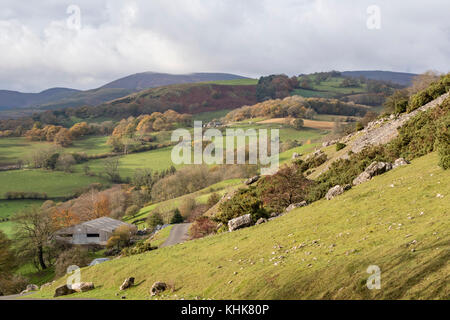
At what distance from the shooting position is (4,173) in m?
106

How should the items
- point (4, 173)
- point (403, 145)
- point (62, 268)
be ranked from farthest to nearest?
point (4, 173) → point (62, 268) → point (403, 145)

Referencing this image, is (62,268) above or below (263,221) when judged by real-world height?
below

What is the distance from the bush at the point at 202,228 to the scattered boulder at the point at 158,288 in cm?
1637

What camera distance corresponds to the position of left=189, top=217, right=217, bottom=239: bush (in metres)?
32.2

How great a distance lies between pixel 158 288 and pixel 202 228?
1811 cm

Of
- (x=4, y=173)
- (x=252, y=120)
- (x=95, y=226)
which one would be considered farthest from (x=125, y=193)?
(x=252, y=120)

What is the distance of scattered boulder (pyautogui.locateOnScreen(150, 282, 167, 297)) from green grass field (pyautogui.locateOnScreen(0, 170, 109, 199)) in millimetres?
90695

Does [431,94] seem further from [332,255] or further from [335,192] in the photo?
[332,255]

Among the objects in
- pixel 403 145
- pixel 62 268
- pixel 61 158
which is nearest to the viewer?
pixel 403 145

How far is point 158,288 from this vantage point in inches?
587

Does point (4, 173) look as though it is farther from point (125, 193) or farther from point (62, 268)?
point (62, 268)
